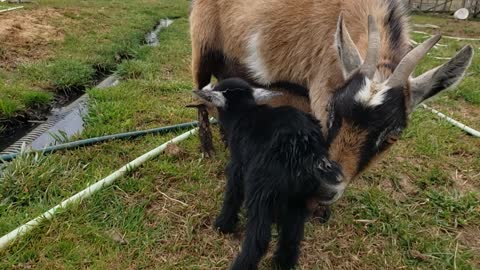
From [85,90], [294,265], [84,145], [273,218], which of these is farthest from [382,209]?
[85,90]

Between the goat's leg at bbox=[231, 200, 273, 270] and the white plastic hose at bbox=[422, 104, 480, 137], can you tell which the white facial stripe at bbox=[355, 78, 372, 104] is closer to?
the goat's leg at bbox=[231, 200, 273, 270]

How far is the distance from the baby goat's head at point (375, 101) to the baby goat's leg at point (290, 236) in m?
0.31

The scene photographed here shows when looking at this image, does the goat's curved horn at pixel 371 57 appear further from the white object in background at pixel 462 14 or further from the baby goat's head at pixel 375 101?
the white object in background at pixel 462 14

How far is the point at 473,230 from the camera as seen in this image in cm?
251

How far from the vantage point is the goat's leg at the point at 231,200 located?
2.08 m

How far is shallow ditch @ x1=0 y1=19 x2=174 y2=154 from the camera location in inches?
127

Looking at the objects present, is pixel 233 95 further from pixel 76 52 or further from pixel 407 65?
pixel 76 52

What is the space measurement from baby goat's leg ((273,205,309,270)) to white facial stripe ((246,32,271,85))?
1.30 meters

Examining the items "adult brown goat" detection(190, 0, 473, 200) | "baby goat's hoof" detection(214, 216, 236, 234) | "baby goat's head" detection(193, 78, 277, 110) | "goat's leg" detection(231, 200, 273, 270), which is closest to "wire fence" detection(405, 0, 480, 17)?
"adult brown goat" detection(190, 0, 473, 200)

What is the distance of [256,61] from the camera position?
299 centimetres

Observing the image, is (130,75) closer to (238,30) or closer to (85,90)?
(85,90)

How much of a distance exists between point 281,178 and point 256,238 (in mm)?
284

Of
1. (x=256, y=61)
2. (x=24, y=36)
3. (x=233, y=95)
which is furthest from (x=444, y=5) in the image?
(x=233, y=95)

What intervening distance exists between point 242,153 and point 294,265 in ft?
2.02
